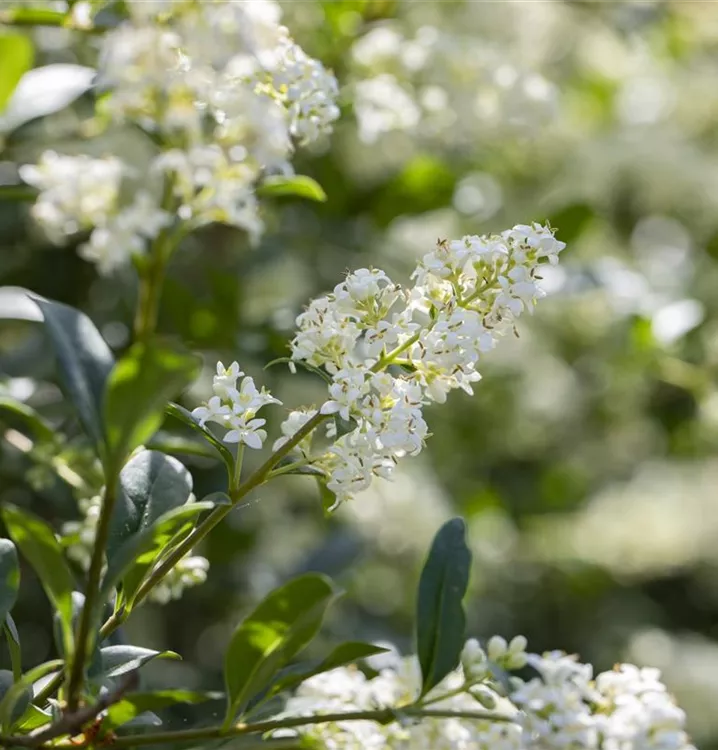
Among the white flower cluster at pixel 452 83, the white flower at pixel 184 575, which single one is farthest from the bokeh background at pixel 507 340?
the white flower at pixel 184 575

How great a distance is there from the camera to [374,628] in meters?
1.86

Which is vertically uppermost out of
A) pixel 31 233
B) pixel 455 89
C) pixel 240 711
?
pixel 455 89

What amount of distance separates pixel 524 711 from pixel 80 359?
0.41m

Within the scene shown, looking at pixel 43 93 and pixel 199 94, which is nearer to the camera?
pixel 199 94

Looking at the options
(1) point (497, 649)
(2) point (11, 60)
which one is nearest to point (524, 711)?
(1) point (497, 649)

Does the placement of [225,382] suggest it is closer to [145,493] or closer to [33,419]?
[145,493]

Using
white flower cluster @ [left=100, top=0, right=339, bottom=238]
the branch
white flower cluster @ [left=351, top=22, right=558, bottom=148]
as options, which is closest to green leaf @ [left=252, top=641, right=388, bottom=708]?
the branch

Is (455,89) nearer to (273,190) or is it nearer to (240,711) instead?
(273,190)

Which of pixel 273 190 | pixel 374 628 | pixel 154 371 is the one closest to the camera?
pixel 154 371

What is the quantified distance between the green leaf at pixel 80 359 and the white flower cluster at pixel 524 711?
0.99 feet

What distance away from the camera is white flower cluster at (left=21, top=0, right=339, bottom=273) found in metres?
0.57

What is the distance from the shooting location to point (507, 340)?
8.05 feet

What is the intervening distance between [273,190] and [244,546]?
0.98 meters

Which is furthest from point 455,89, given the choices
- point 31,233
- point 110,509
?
point 110,509
